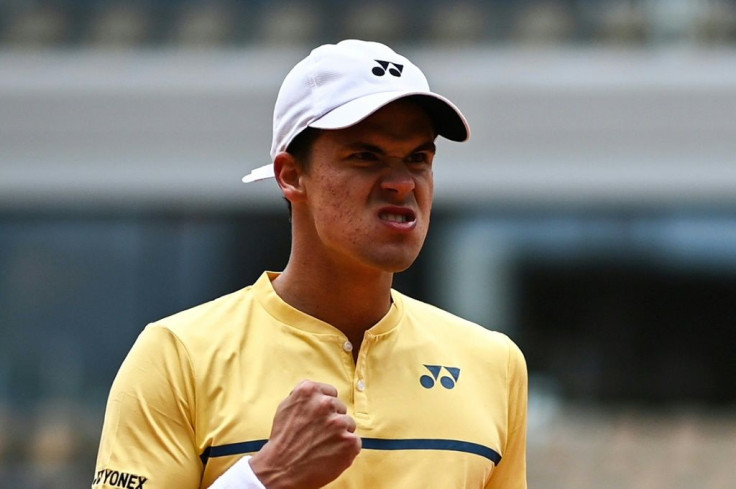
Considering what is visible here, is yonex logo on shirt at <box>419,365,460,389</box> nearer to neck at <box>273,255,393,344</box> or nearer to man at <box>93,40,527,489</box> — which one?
man at <box>93,40,527,489</box>

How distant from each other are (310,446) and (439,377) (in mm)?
437

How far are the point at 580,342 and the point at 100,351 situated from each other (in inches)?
217

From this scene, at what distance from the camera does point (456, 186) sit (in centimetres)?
1595

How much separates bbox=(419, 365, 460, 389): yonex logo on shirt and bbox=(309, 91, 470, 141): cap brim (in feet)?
1.51

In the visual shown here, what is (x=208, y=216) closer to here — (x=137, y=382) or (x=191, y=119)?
(x=191, y=119)

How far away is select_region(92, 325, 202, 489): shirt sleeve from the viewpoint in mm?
2451

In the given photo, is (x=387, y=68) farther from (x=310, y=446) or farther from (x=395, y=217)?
(x=310, y=446)

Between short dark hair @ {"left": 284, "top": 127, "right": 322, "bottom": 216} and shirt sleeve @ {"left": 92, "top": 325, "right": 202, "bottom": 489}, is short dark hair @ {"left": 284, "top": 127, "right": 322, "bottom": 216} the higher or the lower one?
the higher one

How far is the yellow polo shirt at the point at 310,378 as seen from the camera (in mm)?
2477

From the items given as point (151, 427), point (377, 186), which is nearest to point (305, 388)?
point (151, 427)

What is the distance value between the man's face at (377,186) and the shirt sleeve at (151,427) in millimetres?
381

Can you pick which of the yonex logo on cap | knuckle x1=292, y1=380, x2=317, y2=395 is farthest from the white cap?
knuckle x1=292, y1=380, x2=317, y2=395

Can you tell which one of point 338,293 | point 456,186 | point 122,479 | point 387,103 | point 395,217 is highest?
point 387,103

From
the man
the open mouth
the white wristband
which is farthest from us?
A: the open mouth
